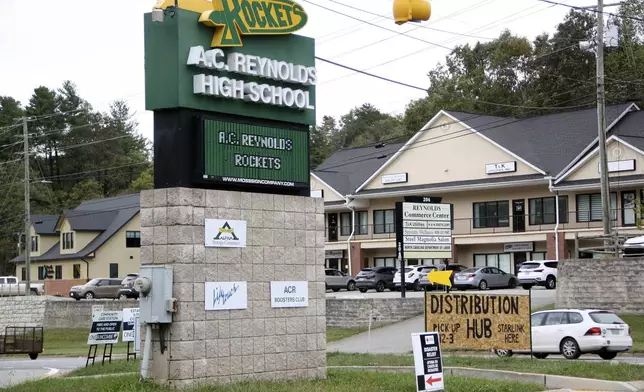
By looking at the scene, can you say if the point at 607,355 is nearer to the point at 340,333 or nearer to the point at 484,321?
the point at 484,321

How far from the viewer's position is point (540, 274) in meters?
51.2

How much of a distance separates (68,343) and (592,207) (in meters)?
29.2

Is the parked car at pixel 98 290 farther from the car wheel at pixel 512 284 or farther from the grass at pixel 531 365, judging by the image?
the grass at pixel 531 365

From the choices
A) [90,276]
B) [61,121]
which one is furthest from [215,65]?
[61,121]

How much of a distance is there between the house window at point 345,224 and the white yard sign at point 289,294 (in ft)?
173

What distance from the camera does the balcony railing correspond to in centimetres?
5722

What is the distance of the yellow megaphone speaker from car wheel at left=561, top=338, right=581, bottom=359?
49.9 ft

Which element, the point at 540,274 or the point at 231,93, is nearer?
the point at 231,93

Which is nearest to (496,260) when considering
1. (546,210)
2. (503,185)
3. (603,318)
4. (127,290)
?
(546,210)

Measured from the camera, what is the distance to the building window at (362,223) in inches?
2731

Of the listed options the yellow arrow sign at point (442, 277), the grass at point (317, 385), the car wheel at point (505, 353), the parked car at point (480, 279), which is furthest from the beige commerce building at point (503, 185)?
the grass at point (317, 385)

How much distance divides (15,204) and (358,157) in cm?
3541

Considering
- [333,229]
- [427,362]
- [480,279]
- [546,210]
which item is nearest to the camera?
[427,362]

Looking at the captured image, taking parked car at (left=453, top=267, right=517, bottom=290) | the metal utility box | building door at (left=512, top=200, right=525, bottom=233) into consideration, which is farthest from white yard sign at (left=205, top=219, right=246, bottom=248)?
building door at (left=512, top=200, right=525, bottom=233)
